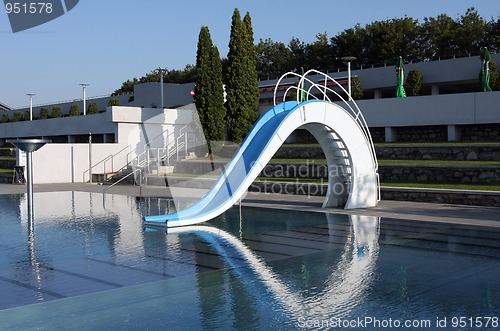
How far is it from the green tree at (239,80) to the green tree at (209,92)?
2.09ft

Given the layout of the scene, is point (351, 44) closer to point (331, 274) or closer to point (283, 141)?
point (283, 141)

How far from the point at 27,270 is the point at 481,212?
12.2 meters

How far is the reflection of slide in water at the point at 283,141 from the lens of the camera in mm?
13852

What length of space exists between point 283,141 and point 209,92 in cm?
1849

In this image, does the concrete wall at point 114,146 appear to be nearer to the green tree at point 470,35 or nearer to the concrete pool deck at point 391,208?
the concrete pool deck at point 391,208

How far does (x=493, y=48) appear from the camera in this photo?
Result: 146 feet

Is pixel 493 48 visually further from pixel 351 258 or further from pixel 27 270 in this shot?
pixel 27 270

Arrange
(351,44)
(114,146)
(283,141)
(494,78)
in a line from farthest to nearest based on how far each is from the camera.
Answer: (351,44) → (114,146) → (494,78) → (283,141)

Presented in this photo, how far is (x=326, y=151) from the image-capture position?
56.7 ft

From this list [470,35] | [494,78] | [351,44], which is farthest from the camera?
[351,44]

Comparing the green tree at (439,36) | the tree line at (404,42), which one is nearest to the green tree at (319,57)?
the tree line at (404,42)

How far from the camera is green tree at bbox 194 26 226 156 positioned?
32.2 metres

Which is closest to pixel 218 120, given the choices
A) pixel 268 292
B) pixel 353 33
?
pixel 268 292

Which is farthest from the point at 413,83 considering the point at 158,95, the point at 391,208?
the point at 158,95
